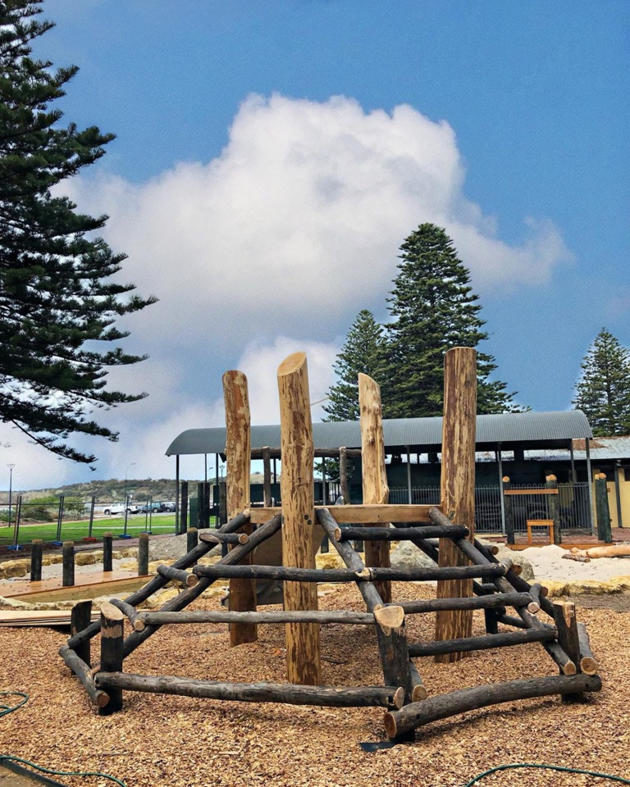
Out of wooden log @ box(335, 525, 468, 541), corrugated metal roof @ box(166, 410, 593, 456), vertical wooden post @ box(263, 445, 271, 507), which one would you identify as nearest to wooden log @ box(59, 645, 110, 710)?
wooden log @ box(335, 525, 468, 541)

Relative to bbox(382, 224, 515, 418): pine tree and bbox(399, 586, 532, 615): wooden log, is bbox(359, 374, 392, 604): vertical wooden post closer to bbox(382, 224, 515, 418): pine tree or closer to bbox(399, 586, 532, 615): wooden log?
bbox(399, 586, 532, 615): wooden log

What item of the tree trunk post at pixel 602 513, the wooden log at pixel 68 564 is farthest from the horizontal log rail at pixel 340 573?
the tree trunk post at pixel 602 513

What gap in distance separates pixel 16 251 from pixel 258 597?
24.4 metres

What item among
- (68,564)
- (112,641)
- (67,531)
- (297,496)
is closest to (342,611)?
(297,496)

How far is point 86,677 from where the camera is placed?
5.35 m

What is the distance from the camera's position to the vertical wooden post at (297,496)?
18.2ft

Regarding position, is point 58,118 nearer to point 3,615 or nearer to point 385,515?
point 3,615

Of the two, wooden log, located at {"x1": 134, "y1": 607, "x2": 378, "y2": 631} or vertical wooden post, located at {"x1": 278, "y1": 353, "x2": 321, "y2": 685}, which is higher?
vertical wooden post, located at {"x1": 278, "y1": 353, "x2": 321, "y2": 685}

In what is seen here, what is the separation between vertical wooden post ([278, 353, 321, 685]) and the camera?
5539 mm

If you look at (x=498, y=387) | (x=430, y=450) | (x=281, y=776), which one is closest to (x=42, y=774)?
(x=281, y=776)

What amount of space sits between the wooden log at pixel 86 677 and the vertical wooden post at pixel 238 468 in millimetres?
1487

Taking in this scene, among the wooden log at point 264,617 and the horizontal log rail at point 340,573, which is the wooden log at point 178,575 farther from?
the wooden log at point 264,617

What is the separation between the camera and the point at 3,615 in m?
8.42

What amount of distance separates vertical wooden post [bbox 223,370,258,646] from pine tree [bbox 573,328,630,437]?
4276 cm
